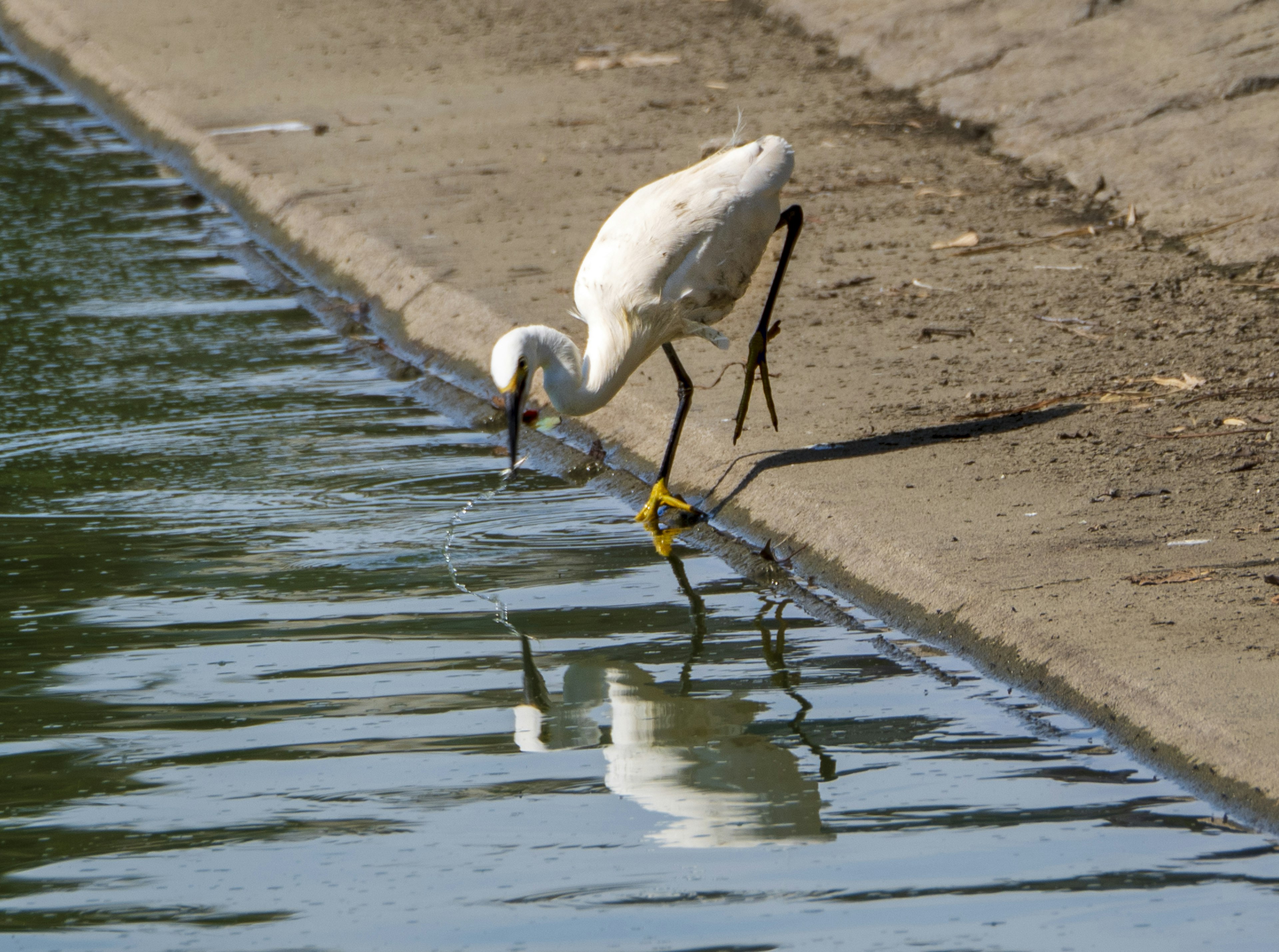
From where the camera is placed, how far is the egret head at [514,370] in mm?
5328

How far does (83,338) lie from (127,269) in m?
1.41

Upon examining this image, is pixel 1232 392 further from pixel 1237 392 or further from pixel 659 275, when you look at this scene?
pixel 659 275

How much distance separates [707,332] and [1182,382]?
5.71ft

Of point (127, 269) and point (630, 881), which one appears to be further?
point (127, 269)

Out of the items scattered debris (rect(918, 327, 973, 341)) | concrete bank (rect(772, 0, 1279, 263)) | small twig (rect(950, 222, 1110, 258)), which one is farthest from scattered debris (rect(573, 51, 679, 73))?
scattered debris (rect(918, 327, 973, 341))

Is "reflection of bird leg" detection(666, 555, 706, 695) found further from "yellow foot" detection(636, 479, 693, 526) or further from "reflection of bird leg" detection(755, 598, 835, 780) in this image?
"yellow foot" detection(636, 479, 693, 526)

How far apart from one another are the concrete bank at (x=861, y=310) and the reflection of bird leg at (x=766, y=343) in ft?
0.41

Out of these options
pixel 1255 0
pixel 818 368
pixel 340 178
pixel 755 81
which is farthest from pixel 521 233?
pixel 1255 0

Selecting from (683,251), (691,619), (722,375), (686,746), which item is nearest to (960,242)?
(722,375)

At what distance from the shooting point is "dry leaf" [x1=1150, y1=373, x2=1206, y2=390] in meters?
6.19

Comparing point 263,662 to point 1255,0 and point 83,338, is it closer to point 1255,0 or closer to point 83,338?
point 83,338

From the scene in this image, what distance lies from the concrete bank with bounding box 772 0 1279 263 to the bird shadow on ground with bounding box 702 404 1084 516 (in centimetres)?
221

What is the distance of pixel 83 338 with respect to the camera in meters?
8.03

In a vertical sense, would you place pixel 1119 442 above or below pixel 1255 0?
below
